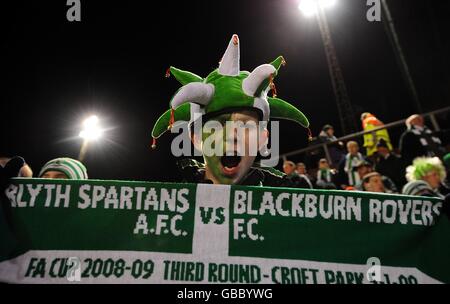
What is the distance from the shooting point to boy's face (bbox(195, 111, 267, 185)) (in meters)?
2.03

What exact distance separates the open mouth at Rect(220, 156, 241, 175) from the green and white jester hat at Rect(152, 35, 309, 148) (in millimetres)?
274

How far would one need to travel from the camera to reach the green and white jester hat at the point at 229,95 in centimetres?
205

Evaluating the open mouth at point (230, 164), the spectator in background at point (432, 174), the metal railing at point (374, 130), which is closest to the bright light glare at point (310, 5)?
the metal railing at point (374, 130)

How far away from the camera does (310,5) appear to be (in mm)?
10953

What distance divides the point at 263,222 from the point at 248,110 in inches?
28.5

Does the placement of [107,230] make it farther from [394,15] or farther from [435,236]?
[394,15]

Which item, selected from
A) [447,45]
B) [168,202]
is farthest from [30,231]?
[447,45]

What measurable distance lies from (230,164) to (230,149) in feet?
0.31

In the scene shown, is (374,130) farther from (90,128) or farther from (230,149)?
(90,128)

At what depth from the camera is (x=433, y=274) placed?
1.62 m

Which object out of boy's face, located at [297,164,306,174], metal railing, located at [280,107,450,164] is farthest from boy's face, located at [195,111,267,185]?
metal railing, located at [280,107,450,164]

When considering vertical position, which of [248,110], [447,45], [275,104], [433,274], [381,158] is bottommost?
[433,274]

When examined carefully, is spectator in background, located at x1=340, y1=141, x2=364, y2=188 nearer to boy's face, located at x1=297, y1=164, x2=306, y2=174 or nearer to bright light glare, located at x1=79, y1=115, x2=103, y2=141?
boy's face, located at x1=297, y1=164, x2=306, y2=174

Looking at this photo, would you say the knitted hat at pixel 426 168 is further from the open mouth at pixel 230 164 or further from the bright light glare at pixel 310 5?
the bright light glare at pixel 310 5
